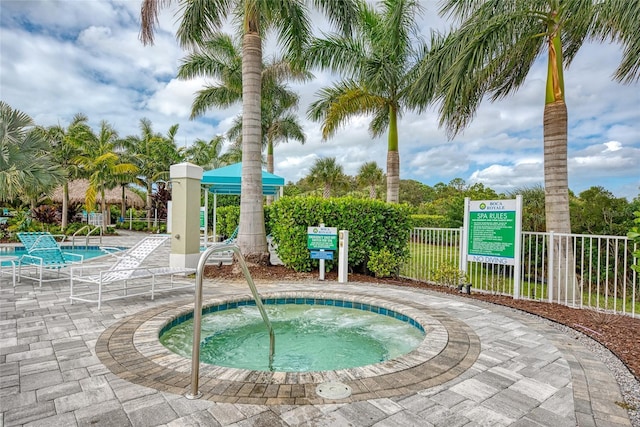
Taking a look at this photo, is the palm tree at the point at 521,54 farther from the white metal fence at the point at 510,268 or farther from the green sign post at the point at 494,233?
the green sign post at the point at 494,233

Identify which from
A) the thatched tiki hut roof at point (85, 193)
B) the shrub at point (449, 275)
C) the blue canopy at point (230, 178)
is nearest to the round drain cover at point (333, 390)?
the shrub at point (449, 275)

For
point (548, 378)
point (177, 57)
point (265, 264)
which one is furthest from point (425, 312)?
point (177, 57)

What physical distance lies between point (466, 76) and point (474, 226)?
2909 millimetres

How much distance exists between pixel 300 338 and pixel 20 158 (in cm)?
1322

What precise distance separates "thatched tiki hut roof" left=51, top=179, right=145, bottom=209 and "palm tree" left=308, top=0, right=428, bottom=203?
24.9m

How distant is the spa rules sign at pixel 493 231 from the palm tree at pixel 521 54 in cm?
100

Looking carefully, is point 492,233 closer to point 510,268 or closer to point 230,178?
point 510,268

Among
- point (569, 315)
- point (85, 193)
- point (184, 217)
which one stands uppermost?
point (85, 193)

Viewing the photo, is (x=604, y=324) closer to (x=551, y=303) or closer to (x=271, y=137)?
(x=551, y=303)

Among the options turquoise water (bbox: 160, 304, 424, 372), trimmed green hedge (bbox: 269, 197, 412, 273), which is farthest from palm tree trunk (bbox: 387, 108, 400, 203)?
turquoise water (bbox: 160, 304, 424, 372)

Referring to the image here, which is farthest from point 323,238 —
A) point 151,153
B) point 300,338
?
point 151,153

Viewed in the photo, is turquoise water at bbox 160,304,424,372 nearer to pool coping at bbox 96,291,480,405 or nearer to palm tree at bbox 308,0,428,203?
pool coping at bbox 96,291,480,405

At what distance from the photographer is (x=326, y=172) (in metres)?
30.9

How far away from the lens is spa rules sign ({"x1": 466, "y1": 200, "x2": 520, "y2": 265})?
619cm
